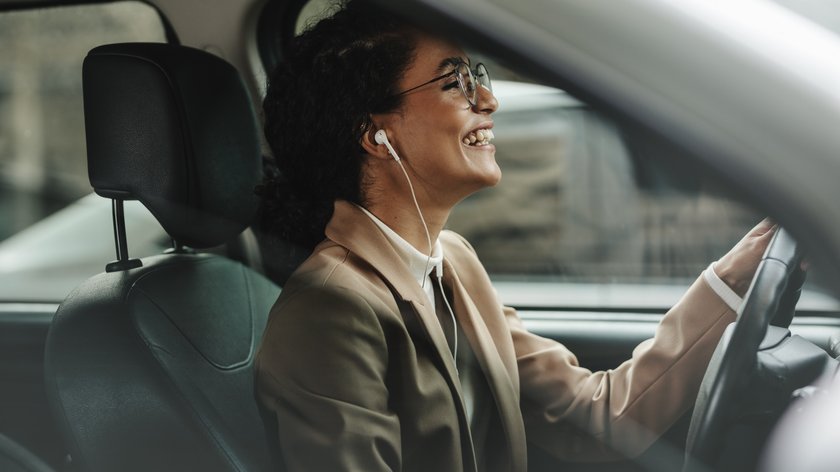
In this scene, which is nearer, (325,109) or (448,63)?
(448,63)

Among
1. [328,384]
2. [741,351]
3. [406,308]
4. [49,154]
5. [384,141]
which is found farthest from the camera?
[49,154]

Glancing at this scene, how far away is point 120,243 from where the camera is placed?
5.44 feet

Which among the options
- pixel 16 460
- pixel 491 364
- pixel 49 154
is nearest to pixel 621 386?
pixel 491 364

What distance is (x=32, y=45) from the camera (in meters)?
2.22

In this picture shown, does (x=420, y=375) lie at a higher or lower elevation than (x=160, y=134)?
lower

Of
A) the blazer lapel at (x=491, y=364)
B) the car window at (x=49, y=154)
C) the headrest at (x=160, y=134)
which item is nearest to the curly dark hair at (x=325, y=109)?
the headrest at (x=160, y=134)

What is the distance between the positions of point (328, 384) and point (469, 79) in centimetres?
54

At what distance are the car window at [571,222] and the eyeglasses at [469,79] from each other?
27 mm

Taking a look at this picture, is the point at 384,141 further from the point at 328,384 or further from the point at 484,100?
the point at 328,384

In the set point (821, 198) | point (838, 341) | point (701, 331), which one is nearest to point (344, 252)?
point (701, 331)

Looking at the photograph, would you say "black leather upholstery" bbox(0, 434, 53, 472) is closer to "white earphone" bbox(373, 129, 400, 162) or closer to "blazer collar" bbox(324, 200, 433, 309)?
"blazer collar" bbox(324, 200, 433, 309)

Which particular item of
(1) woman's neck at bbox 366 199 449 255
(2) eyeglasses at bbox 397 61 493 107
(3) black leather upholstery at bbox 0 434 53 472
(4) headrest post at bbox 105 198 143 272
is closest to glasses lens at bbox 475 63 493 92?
(2) eyeglasses at bbox 397 61 493 107

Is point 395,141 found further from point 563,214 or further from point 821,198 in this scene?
point 563,214

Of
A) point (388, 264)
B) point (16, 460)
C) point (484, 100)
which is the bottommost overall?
point (16, 460)
